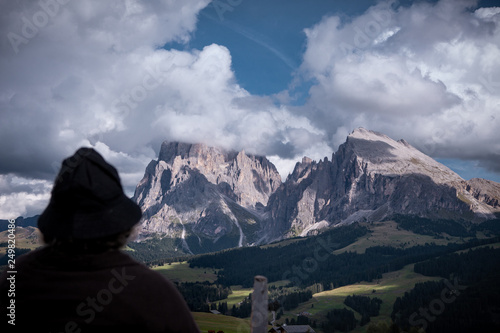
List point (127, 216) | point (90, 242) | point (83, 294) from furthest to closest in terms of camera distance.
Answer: point (127, 216), point (90, 242), point (83, 294)

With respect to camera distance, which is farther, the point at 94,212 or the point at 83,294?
the point at 94,212

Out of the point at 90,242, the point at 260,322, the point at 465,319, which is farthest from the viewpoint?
the point at 465,319

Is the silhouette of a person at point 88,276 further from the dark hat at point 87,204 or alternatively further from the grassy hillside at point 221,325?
the grassy hillside at point 221,325

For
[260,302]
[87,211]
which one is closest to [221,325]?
[260,302]

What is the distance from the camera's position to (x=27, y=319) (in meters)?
3.74

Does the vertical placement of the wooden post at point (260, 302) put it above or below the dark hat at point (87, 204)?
below

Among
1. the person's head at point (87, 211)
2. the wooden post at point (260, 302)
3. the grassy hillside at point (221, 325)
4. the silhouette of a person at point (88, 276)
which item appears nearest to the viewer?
the silhouette of a person at point (88, 276)

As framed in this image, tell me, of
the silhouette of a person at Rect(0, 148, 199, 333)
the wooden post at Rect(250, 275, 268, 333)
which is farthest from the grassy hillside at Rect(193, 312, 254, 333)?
the silhouette of a person at Rect(0, 148, 199, 333)

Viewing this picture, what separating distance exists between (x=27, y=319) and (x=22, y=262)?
0.66 meters

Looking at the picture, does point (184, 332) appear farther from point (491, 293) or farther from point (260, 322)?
point (491, 293)

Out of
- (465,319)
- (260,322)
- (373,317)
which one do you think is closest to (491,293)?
(465,319)

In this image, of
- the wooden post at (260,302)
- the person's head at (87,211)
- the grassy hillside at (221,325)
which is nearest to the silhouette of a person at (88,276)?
the person's head at (87,211)

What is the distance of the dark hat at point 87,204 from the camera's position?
13.0ft

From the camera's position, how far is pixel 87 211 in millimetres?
4031
